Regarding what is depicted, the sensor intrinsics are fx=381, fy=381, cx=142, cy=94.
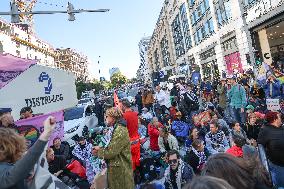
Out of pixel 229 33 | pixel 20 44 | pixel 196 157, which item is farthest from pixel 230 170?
pixel 20 44

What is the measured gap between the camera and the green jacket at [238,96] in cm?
1279

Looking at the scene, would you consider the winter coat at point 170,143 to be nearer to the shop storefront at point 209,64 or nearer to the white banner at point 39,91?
the white banner at point 39,91

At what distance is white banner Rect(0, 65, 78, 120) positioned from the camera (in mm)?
7023

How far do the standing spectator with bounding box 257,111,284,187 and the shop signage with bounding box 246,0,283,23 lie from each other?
18.9m

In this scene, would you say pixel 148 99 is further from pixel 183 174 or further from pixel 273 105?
pixel 183 174

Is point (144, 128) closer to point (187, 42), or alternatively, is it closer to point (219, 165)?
point (219, 165)

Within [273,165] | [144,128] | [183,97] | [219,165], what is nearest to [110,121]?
[273,165]

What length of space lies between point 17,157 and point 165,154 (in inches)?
227

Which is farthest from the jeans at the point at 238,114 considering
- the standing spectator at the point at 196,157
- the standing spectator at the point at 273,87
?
the standing spectator at the point at 196,157

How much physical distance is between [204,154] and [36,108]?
345 cm

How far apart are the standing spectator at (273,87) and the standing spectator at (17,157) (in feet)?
33.9

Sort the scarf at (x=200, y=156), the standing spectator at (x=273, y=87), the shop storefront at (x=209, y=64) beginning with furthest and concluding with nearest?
the shop storefront at (x=209, y=64) < the standing spectator at (x=273, y=87) < the scarf at (x=200, y=156)

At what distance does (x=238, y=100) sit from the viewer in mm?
12914

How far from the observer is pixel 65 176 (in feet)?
24.5
